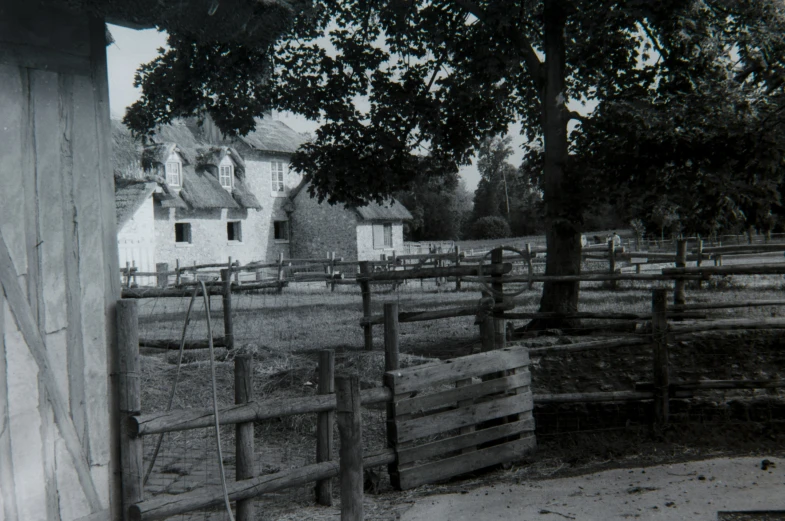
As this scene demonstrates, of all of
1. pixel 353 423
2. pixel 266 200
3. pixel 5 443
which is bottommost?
pixel 353 423

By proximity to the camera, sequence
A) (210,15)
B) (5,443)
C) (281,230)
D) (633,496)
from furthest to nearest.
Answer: (281,230) < (633,496) < (210,15) < (5,443)

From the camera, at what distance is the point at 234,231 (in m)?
33.1

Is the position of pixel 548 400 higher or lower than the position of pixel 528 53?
lower

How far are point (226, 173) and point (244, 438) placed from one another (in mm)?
29705

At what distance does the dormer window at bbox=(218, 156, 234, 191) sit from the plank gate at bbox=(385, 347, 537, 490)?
1104 inches

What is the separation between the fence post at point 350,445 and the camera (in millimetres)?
4363

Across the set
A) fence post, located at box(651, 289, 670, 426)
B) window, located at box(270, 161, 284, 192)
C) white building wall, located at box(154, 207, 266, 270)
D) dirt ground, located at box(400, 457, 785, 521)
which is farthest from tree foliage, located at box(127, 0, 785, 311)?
window, located at box(270, 161, 284, 192)

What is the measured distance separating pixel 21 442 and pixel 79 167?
4.27ft

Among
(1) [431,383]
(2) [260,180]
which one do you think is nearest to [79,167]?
(1) [431,383]

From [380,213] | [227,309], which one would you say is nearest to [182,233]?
[380,213]

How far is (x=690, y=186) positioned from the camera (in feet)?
35.5

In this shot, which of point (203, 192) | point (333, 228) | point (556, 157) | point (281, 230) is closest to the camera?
point (556, 157)

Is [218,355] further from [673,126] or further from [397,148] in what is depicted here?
[673,126]

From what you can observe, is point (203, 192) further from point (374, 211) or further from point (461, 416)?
point (461, 416)
